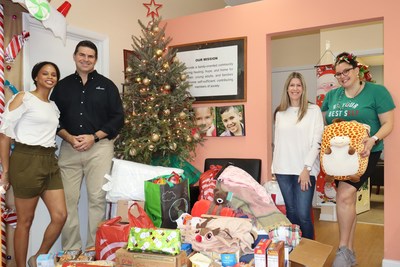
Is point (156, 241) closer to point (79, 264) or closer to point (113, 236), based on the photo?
point (79, 264)

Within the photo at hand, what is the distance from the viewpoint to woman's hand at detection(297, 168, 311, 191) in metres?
3.01

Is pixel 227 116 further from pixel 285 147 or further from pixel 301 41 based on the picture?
pixel 301 41

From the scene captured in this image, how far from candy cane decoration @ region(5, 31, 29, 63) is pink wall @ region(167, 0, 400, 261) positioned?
1.81 m

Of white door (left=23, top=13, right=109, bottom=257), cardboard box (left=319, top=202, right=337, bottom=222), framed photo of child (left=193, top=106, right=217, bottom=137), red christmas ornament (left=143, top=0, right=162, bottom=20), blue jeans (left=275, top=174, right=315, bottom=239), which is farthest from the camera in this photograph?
cardboard box (left=319, top=202, right=337, bottom=222)

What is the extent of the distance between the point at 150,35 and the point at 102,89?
945mm

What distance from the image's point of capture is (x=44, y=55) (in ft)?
11.2

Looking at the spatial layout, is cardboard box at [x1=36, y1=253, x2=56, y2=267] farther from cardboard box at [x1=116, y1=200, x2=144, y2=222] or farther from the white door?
the white door

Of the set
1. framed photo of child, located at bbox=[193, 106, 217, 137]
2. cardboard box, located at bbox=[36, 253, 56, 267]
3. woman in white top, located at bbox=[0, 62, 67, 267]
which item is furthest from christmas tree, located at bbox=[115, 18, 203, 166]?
cardboard box, located at bbox=[36, 253, 56, 267]

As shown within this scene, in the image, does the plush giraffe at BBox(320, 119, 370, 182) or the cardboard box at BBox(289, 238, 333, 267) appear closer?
the cardboard box at BBox(289, 238, 333, 267)

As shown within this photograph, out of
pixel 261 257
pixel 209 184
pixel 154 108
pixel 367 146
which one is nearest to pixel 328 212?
pixel 209 184

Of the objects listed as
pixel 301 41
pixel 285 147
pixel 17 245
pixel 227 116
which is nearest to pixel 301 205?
pixel 285 147

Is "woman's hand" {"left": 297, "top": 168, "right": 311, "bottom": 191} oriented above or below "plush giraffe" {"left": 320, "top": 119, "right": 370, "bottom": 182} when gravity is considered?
below

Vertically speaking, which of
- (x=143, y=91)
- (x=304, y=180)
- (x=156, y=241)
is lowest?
(x=156, y=241)

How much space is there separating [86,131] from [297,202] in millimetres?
1904
